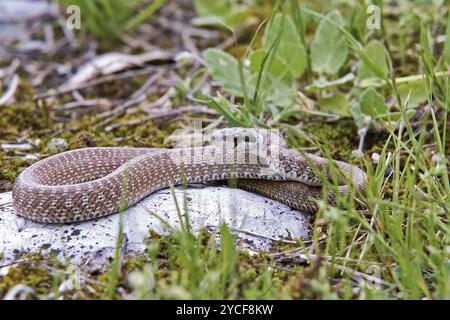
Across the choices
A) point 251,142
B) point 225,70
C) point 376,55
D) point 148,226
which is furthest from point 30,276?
point 376,55

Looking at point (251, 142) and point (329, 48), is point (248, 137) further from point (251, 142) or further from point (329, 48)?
point (329, 48)

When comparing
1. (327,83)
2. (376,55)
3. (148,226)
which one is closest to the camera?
(148,226)

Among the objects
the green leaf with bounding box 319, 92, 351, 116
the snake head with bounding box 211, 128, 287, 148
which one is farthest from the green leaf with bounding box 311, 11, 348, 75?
the snake head with bounding box 211, 128, 287, 148

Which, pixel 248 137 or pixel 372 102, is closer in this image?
pixel 248 137

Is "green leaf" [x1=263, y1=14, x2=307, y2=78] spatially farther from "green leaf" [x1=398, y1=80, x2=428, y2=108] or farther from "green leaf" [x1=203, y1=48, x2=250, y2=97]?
"green leaf" [x1=398, y1=80, x2=428, y2=108]

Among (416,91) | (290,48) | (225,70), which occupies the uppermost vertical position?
(290,48)

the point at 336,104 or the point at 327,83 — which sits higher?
the point at 327,83

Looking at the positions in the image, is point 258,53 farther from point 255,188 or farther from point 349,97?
point 255,188
